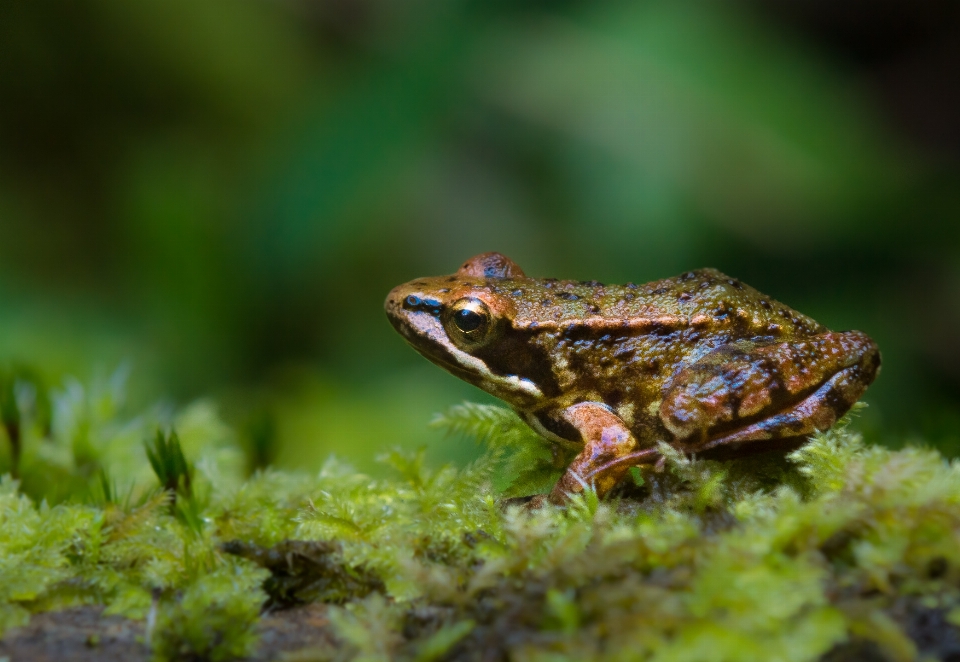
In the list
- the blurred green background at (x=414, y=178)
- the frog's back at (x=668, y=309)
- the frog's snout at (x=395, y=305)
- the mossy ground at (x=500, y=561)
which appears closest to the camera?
the mossy ground at (x=500, y=561)

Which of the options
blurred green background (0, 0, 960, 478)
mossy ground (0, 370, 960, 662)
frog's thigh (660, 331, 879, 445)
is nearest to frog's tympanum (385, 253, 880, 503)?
frog's thigh (660, 331, 879, 445)

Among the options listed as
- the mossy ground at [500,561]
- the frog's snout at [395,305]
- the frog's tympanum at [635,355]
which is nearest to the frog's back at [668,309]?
the frog's tympanum at [635,355]

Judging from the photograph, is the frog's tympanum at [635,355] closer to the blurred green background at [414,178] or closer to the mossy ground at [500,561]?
the mossy ground at [500,561]

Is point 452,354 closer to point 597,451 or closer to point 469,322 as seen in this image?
point 469,322


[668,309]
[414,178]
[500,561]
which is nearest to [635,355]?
[668,309]

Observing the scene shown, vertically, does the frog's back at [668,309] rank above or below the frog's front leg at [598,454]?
above

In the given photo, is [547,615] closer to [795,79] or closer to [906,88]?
[795,79]

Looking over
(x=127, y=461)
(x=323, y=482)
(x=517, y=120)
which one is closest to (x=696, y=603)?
(x=323, y=482)

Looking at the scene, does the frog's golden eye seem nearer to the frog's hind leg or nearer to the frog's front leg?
the frog's front leg
